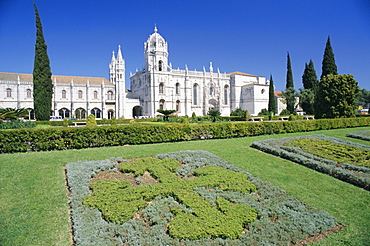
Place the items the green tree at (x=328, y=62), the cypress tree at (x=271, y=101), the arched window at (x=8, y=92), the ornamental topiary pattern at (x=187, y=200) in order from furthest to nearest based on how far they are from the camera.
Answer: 1. the cypress tree at (x=271, y=101)
2. the green tree at (x=328, y=62)
3. the arched window at (x=8, y=92)
4. the ornamental topiary pattern at (x=187, y=200)

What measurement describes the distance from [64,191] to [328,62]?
48343 mm

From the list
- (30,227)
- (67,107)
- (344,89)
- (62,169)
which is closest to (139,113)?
(67,107)

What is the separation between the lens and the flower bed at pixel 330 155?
7577 mm

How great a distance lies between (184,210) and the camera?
5.21m

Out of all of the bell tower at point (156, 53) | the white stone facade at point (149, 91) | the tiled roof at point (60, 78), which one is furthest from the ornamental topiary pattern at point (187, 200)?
the tiled roof at point (60, 78)

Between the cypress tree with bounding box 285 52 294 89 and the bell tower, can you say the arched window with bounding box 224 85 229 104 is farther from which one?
the bell tower

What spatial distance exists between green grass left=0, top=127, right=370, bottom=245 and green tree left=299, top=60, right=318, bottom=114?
39965 millimetres

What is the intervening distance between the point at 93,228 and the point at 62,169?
4.10 meters

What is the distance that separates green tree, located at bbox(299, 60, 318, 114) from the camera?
1786 inches

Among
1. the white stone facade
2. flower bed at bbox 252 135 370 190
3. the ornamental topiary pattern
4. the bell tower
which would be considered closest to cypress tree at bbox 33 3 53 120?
the white stone facade

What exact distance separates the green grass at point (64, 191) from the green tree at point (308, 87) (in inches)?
1573

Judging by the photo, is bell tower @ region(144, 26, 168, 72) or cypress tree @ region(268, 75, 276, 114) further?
bell tower @ region(144, 26, 168, 72)

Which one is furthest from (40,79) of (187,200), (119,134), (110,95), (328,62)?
(328,62)

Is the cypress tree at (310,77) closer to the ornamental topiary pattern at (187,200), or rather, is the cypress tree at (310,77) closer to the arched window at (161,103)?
the arched window at (161,103)
